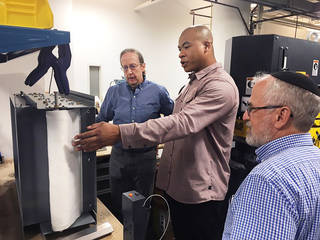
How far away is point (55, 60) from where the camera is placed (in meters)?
0.83

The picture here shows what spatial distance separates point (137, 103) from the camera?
1892 mm

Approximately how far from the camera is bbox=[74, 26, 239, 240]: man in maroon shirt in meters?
1.18

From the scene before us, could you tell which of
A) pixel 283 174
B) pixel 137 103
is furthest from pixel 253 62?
pixel 283 174

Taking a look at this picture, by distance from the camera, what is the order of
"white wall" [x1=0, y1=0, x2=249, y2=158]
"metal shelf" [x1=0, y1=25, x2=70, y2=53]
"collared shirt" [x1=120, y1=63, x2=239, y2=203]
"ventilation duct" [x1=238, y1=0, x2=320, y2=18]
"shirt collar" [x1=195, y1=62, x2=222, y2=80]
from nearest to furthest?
Answer: "metal shelf" [x1=0, y1=25, x2=70, y2=53]
"collared shirt" [x1=120, y1=63, x2=239, y2=203]
"shirt collar" [x1=195, y1=62, x2=222, y2=80]
"white wall" [x1=0, y1=0, x2=249, y2=158]
"ventilation duct" [x1=238, y1=0, x2=320, y2=18]

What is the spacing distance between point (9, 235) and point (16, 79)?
3.99 feet

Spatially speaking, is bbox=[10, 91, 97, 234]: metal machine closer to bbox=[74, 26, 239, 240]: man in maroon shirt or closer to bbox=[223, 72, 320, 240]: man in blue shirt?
bbox=[74, 26, 239, 240]: man in maroon shirt

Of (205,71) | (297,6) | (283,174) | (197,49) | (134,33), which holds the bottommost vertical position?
(283,174)

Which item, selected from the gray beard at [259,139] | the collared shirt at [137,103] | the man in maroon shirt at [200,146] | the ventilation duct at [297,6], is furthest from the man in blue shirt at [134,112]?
the ventilation duct at [297,6]

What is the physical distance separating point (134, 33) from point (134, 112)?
8.93ft

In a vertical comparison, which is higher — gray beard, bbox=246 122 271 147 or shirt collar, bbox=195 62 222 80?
shirt collar, bbox=195 62 222 80

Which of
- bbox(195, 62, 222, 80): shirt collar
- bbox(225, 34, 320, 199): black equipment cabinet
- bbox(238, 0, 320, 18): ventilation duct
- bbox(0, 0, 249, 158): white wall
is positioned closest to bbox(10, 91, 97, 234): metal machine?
bbox(195, 62, 222, 80): shirt collar

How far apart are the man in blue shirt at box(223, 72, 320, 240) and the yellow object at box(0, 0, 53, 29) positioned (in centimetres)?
71

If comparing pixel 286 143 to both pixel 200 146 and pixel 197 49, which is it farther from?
pixel 197 49

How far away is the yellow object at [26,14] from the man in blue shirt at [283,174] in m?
0.71
